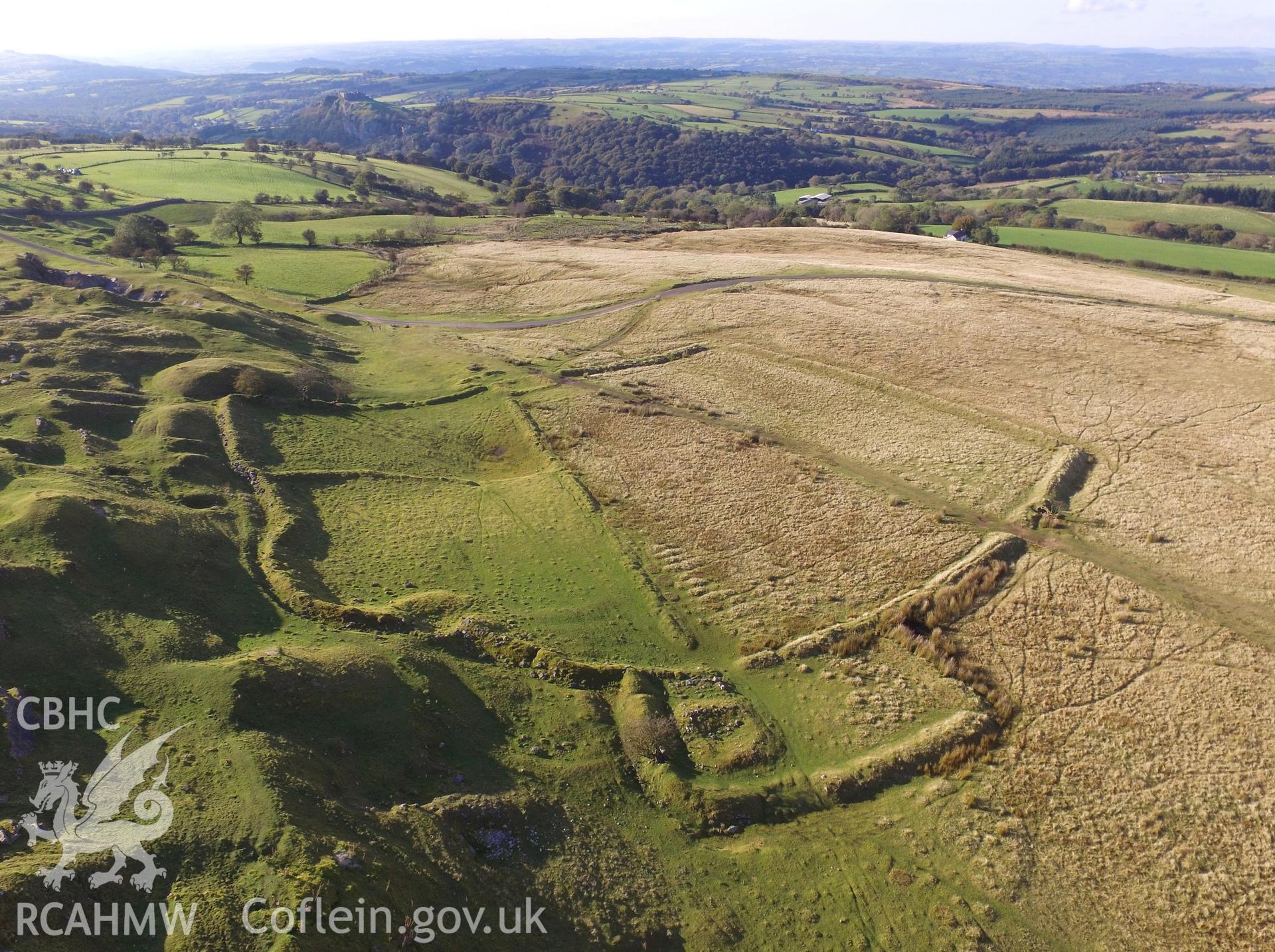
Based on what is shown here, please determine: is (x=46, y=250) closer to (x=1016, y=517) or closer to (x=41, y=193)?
(x=41, y=193)

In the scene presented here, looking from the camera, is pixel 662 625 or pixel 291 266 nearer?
pixel 662 625

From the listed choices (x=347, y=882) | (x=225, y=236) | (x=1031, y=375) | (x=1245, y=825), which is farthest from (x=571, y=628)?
(x=225, y=236)

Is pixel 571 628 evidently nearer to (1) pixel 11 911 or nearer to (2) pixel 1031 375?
(1) pixel 11 911

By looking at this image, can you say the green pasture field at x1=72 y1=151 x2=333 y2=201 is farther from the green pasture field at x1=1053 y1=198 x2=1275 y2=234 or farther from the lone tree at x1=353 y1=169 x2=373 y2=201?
the green pasture field at x1=1053 y1=198 x2=1275 y2=234

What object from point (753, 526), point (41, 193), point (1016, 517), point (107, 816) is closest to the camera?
point (107, 816)

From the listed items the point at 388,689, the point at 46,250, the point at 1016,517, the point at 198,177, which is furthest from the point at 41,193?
the point at 1016,517
